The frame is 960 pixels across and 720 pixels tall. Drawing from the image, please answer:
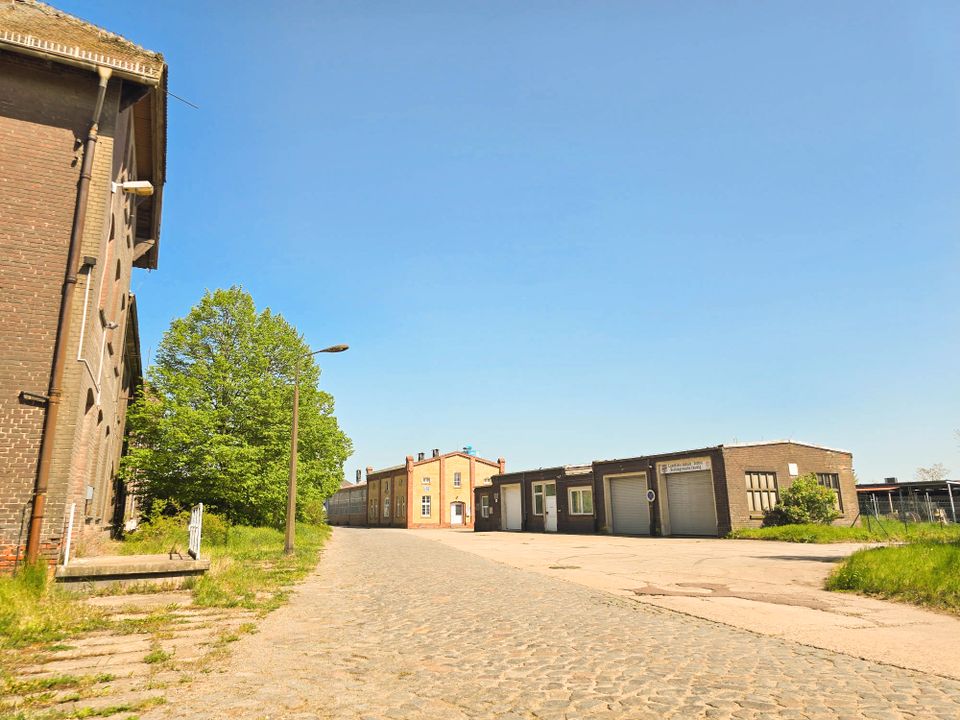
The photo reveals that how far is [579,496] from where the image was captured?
4262cm

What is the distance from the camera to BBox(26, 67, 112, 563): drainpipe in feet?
34.1

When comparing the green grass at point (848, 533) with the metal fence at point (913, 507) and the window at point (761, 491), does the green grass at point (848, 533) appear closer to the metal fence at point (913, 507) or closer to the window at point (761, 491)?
the window at point (761, 491)

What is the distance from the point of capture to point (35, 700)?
188 inches

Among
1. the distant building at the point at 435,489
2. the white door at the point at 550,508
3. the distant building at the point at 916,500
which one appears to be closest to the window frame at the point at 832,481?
the distant building at the point at 916,500

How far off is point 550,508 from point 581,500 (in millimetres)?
3671

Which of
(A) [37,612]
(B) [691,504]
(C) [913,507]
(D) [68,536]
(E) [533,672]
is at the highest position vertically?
(B) [691,504]

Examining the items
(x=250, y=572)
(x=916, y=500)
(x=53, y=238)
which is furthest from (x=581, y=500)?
(x=53, y=238)

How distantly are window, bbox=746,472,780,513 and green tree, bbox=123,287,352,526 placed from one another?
867 inches

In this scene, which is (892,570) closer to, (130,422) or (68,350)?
(68,350)

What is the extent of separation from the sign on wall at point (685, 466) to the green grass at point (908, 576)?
778 inches

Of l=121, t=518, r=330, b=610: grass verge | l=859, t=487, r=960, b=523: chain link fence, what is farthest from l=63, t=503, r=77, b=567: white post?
l=859, t=487, r=960, b=523: chain link fence

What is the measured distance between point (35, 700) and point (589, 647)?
5189 mm

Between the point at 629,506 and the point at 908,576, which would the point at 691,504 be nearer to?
A: the point at 629,506

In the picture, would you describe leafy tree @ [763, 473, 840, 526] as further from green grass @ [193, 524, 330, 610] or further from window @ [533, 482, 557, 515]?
green grass @ [193, 524, 330, 610]
